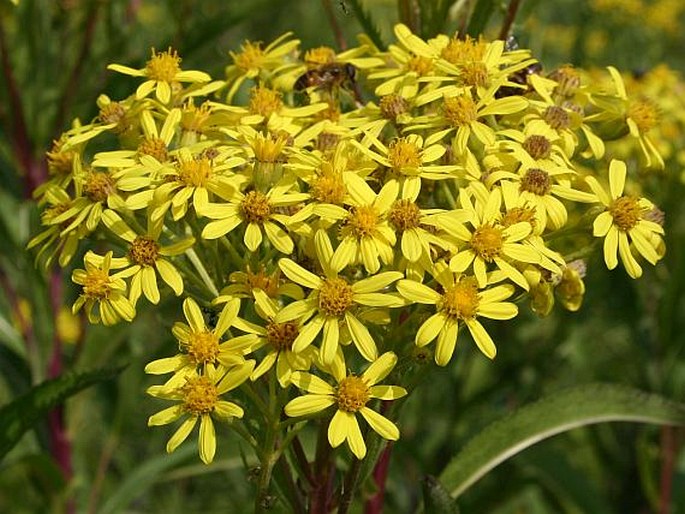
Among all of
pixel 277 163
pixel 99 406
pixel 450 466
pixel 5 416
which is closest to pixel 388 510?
pixel 99 406

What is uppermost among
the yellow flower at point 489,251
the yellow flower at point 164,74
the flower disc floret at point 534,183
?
the yellow flower at point 164,74

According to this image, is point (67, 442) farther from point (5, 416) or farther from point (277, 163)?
point (277, 163)

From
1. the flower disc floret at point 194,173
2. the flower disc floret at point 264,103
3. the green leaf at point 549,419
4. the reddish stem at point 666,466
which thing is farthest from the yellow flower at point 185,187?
the reddish stem at point 666,466

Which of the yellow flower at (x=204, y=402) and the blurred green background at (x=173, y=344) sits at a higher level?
the blurred green background at (x=173, y=344)

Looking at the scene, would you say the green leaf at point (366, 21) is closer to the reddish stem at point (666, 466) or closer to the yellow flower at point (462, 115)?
the yellow flower at point (462, 115)

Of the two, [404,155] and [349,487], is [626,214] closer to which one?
[404,155]
